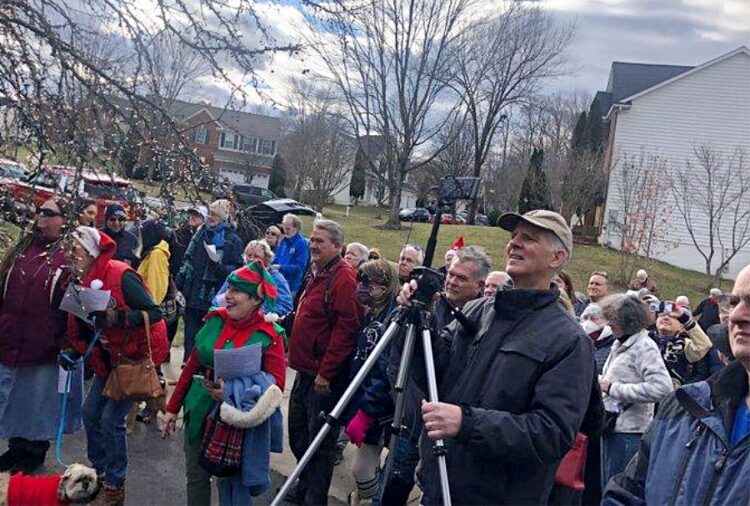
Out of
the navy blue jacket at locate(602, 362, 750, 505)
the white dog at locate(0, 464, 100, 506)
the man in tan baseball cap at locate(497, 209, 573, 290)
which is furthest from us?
the white dog at locate(0, 464, 100, 506)

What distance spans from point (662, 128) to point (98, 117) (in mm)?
30127

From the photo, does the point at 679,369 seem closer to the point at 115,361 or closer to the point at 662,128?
the point at 115,361

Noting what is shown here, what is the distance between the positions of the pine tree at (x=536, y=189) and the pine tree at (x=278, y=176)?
1906 cm

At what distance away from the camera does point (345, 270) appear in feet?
16.8

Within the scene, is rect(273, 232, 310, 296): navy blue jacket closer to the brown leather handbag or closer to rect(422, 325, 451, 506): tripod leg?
the brown leather handbag

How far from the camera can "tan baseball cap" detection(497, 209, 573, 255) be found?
9.18 ft

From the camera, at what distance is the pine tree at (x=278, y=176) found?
153 ft

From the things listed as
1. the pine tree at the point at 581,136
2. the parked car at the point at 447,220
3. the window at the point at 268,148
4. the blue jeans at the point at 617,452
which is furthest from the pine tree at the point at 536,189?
the blue jeans at the point at 617,452

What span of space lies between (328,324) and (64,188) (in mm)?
1990

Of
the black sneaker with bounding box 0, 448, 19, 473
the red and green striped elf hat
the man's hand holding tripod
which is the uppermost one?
the red and green striped elf hat

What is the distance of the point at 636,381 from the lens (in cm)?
483

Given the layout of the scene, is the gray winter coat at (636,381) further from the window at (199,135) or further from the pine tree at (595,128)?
the pine tree at (595,128)

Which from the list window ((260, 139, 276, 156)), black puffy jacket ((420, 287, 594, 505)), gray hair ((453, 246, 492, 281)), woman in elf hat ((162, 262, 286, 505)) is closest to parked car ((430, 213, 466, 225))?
gray hair ((453, 246, 492, 281))

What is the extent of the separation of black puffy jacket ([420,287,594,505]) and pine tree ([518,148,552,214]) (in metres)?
26.9
